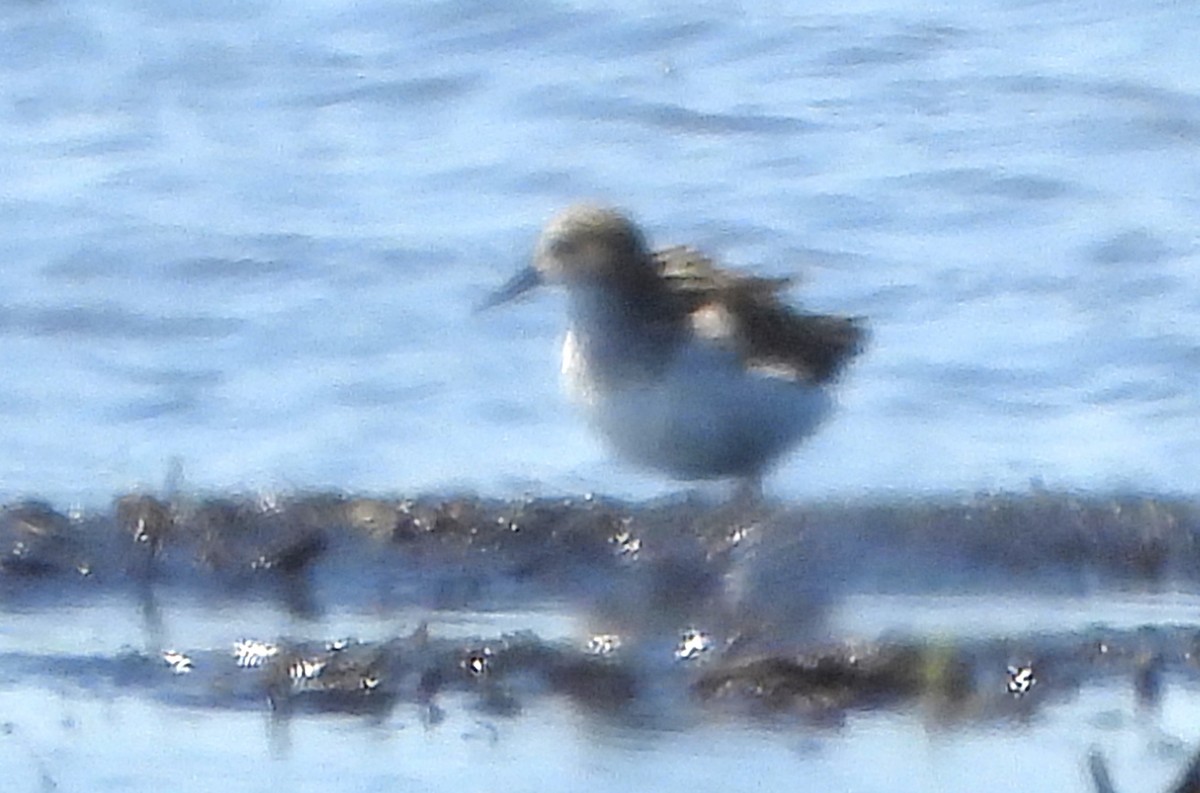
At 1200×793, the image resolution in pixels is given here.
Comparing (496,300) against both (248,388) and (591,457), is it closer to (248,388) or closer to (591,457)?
(591,457)

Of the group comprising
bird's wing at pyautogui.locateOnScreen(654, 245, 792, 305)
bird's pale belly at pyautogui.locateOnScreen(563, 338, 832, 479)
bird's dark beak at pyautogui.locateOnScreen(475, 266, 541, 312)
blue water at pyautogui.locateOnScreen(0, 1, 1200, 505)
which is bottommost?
blue water at pyautogui.locateOnScreen(0, 1, 1200, 505)

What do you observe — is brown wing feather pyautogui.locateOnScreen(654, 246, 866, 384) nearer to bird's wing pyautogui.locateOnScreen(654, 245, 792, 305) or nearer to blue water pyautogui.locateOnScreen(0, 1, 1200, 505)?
bird's wing pyautogui.locateOnScreen(654, 245, 792, 305)

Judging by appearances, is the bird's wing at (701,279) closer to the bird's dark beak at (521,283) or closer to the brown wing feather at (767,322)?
the brown wing feather at (767,322)

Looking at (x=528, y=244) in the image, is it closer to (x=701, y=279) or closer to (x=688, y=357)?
(x=701, y=279)

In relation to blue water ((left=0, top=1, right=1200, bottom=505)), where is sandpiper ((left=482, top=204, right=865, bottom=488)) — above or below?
above

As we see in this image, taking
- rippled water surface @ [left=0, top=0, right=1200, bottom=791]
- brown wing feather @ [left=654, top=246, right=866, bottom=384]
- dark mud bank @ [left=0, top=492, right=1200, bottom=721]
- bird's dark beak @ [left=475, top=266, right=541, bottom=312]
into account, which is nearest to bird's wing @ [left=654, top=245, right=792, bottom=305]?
brown wing feather @ [left=654, top=246, right=866, bottom=384]

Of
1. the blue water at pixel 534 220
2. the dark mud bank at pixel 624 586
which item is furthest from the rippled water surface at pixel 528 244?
the dark mud bank at pixel 624 586
